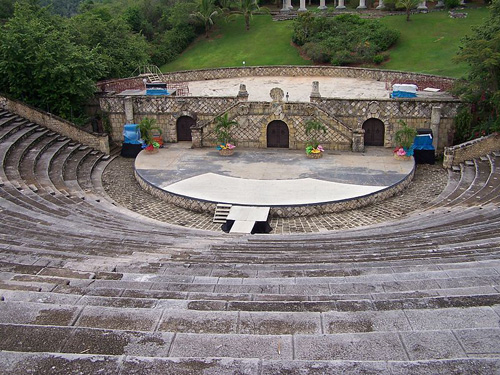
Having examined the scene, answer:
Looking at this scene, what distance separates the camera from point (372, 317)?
580 cm

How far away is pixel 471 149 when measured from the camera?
27.6m

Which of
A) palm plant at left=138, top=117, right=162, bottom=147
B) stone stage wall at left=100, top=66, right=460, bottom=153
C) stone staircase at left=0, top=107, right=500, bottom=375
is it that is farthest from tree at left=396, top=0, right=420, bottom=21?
stone staircase at left=0, top=107, right=500, bottom=375

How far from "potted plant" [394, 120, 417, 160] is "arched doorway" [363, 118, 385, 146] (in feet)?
6.92

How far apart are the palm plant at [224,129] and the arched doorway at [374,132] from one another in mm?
8309

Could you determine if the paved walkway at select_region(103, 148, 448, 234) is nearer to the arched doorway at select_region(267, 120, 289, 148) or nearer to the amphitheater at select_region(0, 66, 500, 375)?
the amphitheater at select_region(0, 66, 500, 375)

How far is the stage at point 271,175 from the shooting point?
907 inches

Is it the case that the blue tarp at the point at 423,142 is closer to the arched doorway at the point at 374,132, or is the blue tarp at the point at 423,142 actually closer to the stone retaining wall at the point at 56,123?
the arched doorway at the point at 374,132

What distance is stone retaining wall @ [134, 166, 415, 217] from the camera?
2211 centimetres

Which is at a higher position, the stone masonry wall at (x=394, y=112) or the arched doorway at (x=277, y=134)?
the stone masonry wall at (x=394, y=112)

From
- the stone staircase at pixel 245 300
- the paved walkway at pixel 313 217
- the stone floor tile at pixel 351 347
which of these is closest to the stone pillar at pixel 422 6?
the paved walkway at pixel 313 217

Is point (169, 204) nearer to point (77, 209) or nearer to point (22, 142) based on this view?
point (77, 209)

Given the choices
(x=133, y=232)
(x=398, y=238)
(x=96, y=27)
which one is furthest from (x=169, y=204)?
(x=96, y=27)

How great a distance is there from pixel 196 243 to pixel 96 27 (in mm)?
31719

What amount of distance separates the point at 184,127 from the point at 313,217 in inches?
551
